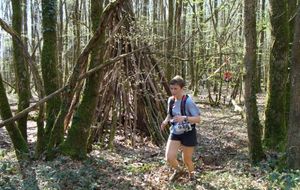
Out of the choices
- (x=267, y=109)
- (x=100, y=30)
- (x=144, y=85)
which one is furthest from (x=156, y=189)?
(x=144, y=85)

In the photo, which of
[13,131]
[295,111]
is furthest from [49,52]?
[295,111]

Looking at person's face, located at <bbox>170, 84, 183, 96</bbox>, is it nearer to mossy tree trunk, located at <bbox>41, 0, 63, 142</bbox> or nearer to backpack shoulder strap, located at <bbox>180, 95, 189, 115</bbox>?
backpack shoulder strap, located at <bbox>180, 95, 189, 115</bbox>

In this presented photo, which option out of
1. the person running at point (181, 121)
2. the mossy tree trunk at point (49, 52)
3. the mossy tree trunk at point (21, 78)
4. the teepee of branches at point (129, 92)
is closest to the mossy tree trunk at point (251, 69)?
the person running at point (181, 121)

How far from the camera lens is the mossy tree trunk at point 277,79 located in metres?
7.27

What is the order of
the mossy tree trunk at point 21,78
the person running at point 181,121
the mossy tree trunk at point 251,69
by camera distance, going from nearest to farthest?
the person running at point 181,121
the mossy tree trunk at point 251,69
the mossy tree trunk at point 21,78

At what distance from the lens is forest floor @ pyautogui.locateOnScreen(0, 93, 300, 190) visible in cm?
543

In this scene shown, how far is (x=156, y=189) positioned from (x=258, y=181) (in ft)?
4.56

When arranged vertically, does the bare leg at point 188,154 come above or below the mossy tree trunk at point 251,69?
below

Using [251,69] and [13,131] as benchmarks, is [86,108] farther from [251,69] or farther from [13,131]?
[251,69]

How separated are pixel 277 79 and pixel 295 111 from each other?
198cm

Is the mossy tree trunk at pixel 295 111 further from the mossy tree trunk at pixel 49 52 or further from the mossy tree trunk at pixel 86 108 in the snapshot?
the mossy tree trunk at pixel 49 52

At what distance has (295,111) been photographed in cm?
551

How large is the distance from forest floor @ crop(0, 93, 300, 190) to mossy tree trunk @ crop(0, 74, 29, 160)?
0.75 ft

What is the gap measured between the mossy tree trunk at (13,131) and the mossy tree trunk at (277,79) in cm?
432
